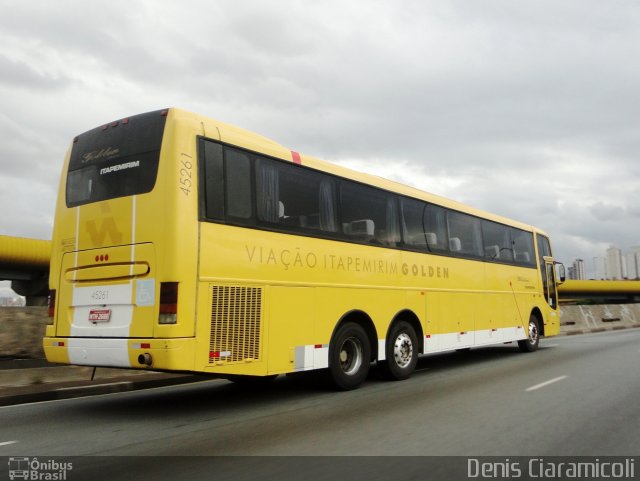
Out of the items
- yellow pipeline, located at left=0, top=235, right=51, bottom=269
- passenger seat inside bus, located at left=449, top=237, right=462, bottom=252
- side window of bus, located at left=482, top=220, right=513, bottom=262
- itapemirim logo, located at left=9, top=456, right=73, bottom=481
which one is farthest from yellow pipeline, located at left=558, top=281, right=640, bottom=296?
itapemirim logo, located at left=9, top=456, right=73, bottom=481

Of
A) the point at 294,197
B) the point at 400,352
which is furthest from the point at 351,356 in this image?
the point at 294,197

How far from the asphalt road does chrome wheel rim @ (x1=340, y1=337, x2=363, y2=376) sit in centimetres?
40

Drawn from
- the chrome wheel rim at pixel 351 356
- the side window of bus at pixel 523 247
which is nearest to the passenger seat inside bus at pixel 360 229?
the chrome wheel rim at pixel 351 356

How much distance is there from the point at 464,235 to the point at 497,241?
2086 millimetres

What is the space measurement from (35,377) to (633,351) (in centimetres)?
1462

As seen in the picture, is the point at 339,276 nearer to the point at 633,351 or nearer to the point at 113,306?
the point at 113,306

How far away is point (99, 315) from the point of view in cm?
673

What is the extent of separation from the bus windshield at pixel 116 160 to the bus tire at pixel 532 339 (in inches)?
474

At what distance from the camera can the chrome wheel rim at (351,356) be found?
8562 millimetres

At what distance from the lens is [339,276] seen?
27.7 ft

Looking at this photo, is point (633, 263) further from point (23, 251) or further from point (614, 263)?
point (23, 251)

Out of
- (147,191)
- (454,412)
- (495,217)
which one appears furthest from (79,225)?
(495,217)

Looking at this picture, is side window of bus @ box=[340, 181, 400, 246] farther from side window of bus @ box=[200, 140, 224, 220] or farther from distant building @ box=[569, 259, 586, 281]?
distant building @ box=[569, 259, 586, 281]

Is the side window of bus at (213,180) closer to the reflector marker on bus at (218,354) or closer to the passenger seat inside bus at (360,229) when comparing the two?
the reflector marker on bus at (218,354)
